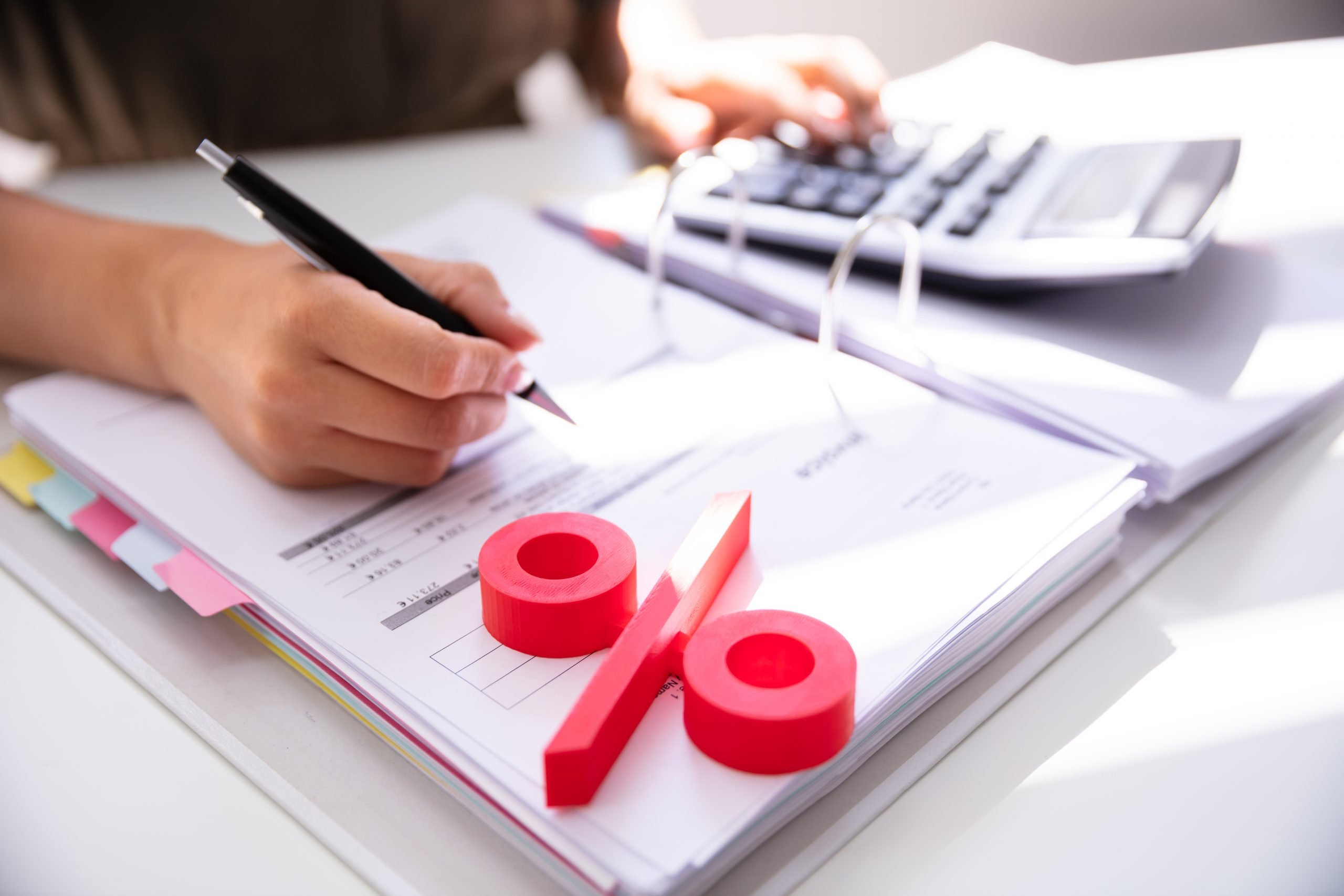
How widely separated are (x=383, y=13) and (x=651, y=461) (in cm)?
72

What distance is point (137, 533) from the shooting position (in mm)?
410

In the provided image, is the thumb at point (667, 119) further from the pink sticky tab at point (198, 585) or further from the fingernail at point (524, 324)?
the pink sticky tab at point (198, 585)

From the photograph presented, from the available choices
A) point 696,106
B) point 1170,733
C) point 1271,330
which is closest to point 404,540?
point 1170,733

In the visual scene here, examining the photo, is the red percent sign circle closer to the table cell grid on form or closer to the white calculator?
the table cell grid on form

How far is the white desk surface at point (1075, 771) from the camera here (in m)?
0.29

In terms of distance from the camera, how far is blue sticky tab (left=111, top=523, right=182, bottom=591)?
15.3 inches

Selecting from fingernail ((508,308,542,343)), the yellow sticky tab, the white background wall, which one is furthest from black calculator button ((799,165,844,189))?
the white background wall

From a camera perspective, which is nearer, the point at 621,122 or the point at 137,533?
the point at 137,533

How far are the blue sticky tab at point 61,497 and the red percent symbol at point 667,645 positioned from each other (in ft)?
0.77

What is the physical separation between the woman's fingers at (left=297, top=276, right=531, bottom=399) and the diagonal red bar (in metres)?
0.12

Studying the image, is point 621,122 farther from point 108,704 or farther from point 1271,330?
point 108,704

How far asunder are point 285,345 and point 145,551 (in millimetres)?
107

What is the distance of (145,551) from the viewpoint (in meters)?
0.40

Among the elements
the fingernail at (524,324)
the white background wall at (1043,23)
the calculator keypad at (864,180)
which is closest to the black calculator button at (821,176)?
the calculator keypad at (864,180)
